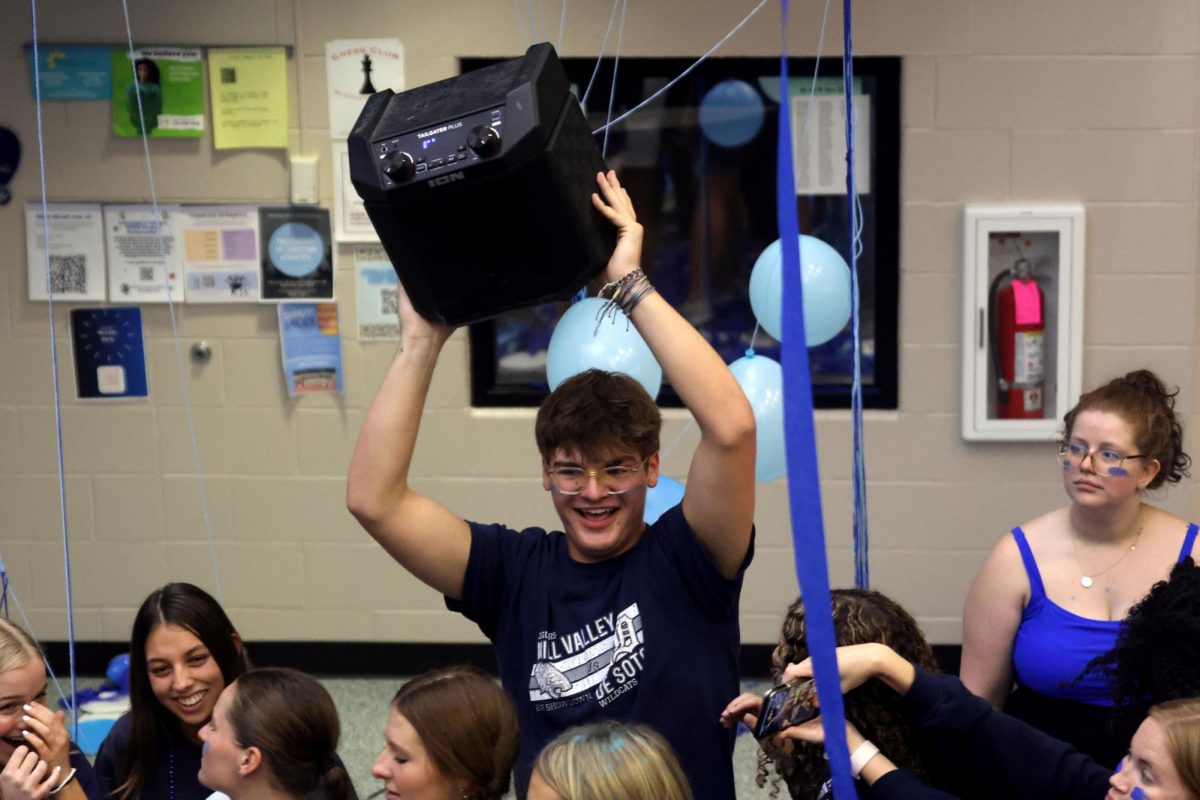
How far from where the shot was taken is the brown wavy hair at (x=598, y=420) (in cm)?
152

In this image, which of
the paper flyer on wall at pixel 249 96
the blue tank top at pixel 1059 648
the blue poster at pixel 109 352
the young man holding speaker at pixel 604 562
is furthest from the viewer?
the blue poster at pixel 109 352

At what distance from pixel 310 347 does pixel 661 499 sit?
159cm

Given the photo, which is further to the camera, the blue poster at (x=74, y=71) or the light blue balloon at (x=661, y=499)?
the blue poster at (x=74, y=71)

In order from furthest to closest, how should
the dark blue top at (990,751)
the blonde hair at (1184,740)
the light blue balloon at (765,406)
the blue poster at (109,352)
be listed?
the blue poster at (109,352), the light blue balloon at (765,406), the dark blue top at (990,751), the blonde hair at (1184,740)

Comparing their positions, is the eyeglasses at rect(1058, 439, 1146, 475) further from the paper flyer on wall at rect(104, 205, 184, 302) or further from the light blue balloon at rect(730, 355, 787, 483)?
the paper flyer on wall at rect(104, 205, 184, 302)

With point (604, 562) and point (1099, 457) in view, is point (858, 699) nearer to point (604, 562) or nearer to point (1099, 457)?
point (604, 562)

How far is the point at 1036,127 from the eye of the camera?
11.8ft

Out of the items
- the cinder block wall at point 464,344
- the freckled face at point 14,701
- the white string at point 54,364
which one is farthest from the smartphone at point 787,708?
the cinder block wall at point 464,344

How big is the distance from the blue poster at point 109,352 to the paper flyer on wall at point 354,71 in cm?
80

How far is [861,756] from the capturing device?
4.39 ft

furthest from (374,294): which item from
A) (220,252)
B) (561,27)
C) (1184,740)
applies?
(1184,740)

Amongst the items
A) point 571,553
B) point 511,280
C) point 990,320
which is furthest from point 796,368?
point 990,320

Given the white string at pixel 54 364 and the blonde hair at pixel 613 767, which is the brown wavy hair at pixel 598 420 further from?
the white string at pixel 54 364

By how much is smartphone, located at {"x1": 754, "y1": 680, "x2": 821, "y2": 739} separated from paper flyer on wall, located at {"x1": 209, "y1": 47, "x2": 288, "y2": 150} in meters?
2.77
